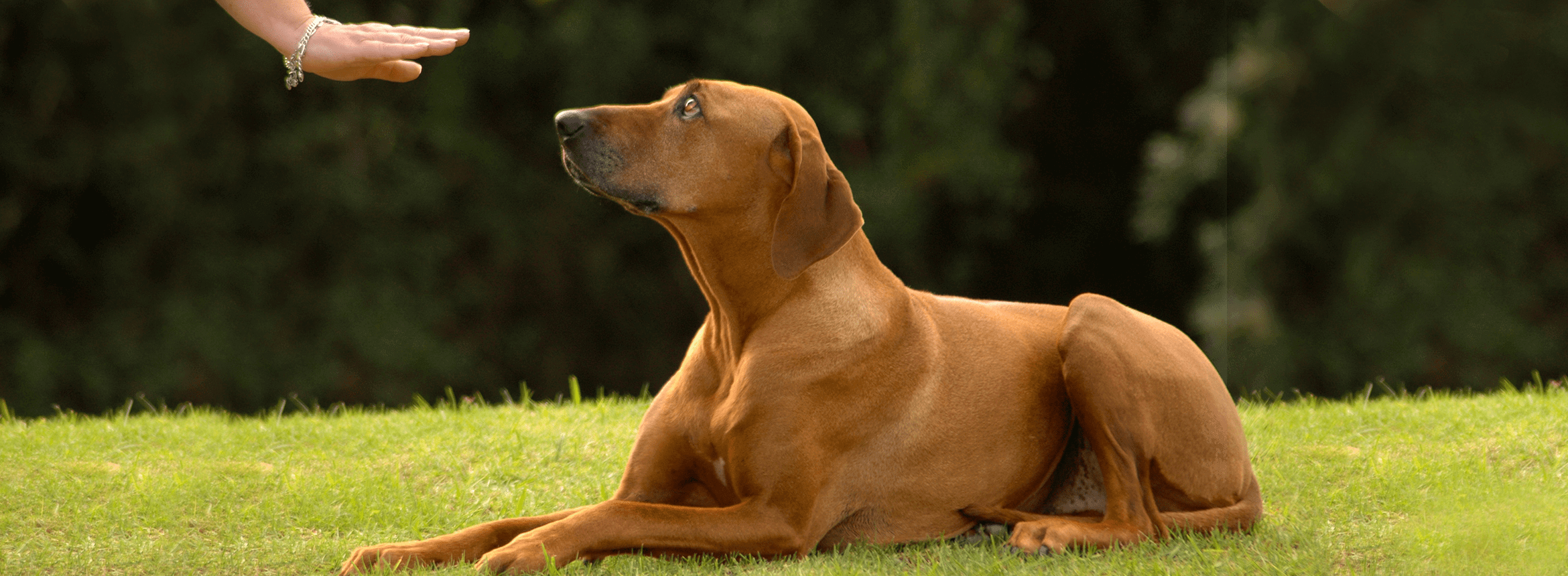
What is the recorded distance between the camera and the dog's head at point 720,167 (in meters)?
3.46

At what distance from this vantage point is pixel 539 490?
461cm

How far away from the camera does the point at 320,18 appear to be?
3.91 meters

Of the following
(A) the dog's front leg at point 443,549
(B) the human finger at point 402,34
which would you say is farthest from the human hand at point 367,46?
(A) the dog's front leg at point 443,549

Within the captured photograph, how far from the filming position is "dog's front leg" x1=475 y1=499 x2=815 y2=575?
3.32 m

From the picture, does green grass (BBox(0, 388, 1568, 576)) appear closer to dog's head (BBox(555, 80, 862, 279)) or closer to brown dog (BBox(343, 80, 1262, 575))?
brown dog (BBox(343, 80, 1262, 575))

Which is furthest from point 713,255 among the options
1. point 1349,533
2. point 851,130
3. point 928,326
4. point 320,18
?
point 851,130

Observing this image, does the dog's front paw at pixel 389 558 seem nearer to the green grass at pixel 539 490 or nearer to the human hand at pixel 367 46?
the green grass at pixel 539 490

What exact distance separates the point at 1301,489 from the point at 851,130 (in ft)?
26.2

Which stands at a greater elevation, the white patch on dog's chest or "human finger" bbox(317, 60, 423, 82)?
"human finger" bbox(317, 60, 423, 82)

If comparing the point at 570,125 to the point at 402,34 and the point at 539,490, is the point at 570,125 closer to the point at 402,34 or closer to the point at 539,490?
the point at 402,34

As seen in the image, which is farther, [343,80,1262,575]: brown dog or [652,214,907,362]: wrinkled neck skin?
[652,214,907,362]: wrinkled neck skin

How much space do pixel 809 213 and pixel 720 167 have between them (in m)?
0.27

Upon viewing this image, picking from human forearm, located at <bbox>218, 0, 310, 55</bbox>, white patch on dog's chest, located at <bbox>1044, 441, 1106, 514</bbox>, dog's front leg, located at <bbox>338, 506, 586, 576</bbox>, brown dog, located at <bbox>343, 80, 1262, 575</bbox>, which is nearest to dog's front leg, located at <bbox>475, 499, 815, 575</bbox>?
brown dog, located at <bbox>343, 80, 1262, 575</bbox>

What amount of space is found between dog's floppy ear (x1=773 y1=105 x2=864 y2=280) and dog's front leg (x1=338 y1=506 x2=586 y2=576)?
0.88 m
